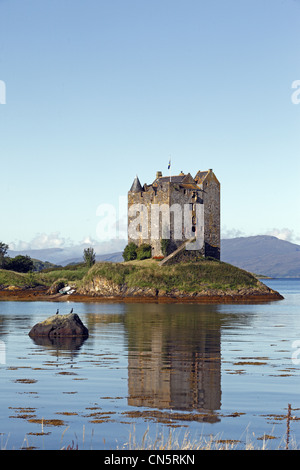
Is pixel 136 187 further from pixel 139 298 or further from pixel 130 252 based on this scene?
pixel 139 298

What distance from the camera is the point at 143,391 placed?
19.5 m

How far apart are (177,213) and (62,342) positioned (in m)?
83.1

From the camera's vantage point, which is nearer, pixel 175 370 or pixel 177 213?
pixel 175 370

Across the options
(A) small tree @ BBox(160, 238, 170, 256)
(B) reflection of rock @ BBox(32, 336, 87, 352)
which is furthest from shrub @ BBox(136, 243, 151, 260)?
(B) reflection of rock @ BBox(32, 336, 87, 352)

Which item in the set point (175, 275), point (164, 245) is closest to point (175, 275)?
point (175, 275)

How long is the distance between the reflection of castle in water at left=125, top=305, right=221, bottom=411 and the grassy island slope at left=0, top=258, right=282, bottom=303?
6710 centimetres

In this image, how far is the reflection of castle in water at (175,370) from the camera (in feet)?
59.9

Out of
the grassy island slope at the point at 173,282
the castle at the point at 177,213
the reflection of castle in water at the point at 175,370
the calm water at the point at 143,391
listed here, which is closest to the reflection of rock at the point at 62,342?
the calm water at the point at 143,391

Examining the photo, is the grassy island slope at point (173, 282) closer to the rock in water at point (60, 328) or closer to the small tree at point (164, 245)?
the small tree at point (164, 245)

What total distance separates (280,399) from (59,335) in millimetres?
21782

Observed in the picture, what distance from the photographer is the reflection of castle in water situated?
1827cm

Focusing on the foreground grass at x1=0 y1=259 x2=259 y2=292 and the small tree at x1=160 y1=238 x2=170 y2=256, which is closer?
the foreground grass at x1=0 y1=259 x2=259 y2=292

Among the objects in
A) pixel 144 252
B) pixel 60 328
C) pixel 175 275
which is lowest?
pixel 60 328

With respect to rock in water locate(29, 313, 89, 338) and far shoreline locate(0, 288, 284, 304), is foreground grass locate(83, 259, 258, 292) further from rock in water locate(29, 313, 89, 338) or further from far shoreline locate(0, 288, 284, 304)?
rock in water locate(29, 313, 89, 338)
